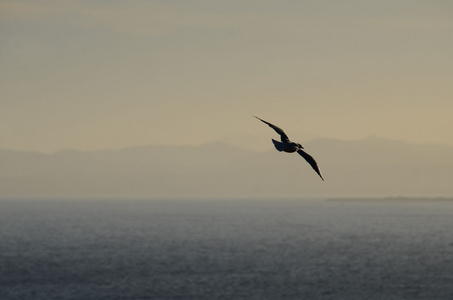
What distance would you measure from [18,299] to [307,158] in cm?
17733

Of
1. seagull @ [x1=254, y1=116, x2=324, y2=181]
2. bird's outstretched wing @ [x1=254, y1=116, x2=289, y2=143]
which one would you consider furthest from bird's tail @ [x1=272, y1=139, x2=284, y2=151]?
bird's outstretched wing @ [x1=254, y1=116, x2=289, y2=143]

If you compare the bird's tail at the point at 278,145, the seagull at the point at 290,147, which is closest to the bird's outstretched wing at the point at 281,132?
the seagull at the point at 290,147

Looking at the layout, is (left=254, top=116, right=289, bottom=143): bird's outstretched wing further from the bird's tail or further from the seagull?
the bird's tail

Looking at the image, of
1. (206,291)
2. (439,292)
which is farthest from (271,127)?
(439,292)

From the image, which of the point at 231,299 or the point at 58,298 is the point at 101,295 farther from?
the point at 231,299

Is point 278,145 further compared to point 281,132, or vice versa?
point 278,145

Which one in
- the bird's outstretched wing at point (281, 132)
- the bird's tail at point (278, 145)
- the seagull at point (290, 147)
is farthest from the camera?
the bird's tail at point (278, 145)

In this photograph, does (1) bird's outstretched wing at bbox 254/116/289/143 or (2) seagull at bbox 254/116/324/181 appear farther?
(1) bird's outstretched wing at bbox 254/116/289/143

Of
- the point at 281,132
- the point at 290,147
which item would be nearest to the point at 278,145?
the point at 281,132

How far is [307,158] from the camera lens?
1178 centimetres

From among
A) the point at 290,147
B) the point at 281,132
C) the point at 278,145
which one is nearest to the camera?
the point at 290,147

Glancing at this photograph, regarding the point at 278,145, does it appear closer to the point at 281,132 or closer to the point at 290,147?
the point at 281,132

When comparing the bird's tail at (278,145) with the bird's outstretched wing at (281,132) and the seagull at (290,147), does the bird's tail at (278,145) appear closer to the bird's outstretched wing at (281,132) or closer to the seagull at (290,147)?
the seagull at (290,147)

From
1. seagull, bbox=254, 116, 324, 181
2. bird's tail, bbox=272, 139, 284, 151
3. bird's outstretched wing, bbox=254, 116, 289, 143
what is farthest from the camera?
bird's tail, bbox=272, 139, 284, 151
